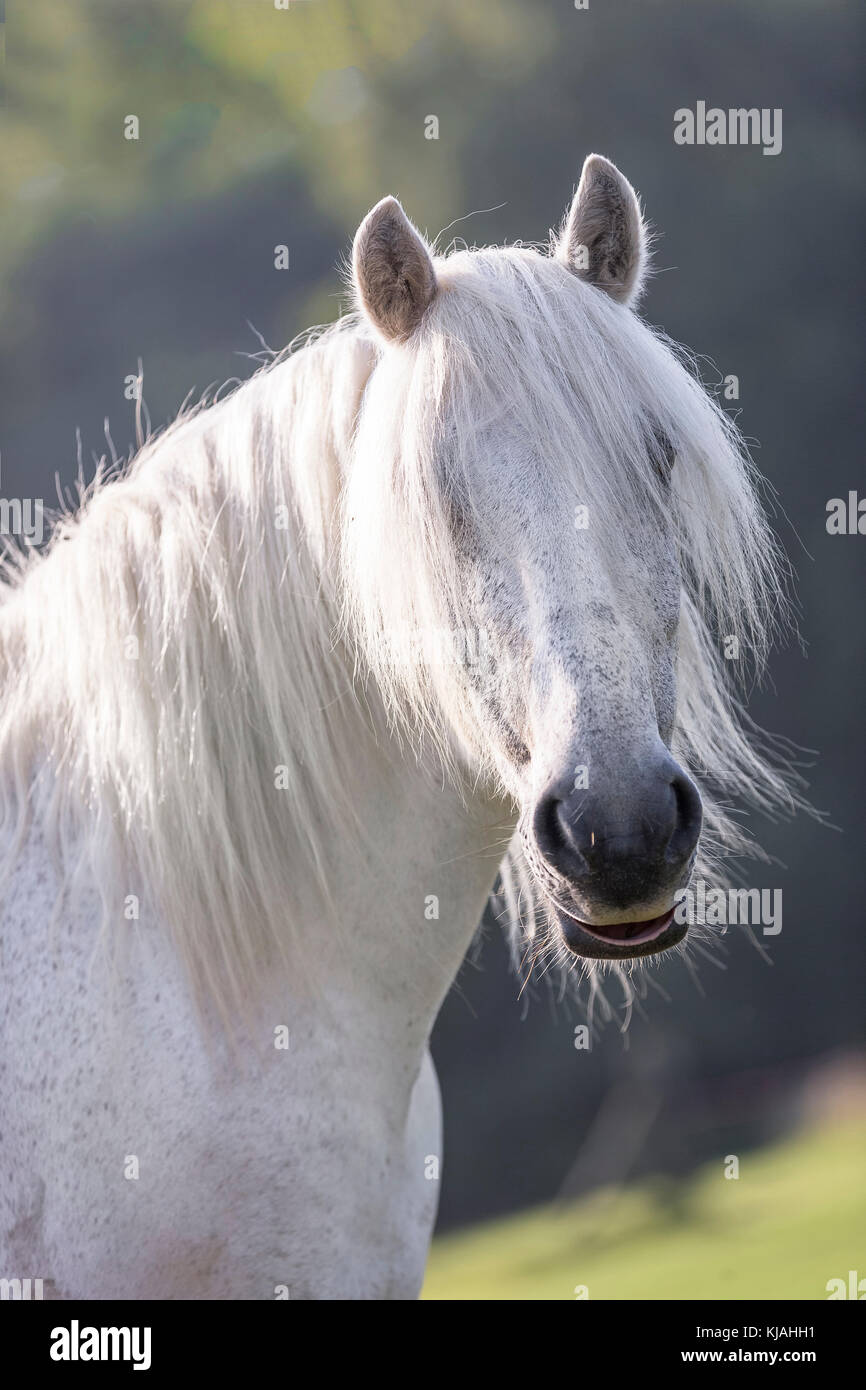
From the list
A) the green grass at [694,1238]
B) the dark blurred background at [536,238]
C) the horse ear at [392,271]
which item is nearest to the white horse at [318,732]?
the horse ear at [392,271]

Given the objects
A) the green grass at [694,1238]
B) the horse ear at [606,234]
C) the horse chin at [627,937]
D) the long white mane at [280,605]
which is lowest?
the green grass at [694,1238]

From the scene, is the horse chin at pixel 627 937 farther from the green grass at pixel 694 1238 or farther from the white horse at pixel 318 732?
the green grass at pixel 694 1238

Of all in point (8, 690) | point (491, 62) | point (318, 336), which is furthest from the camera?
point (491, 62)

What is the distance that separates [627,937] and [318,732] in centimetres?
41

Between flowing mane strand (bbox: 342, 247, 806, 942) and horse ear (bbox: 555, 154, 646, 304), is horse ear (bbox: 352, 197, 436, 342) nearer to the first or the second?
flowing mane strand (bbox: 342, 247, 806, 942)

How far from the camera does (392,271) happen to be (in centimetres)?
112

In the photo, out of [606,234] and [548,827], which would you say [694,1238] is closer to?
[548,827]

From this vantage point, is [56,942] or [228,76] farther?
[228,76]

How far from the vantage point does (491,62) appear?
4426 mm

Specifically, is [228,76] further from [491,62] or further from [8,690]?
[8,690]

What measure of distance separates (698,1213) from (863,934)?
4.02 ft

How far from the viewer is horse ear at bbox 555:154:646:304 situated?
1.20 meters

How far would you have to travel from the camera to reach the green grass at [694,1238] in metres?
3.24
